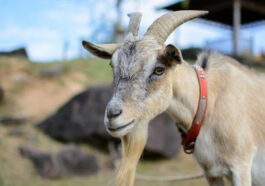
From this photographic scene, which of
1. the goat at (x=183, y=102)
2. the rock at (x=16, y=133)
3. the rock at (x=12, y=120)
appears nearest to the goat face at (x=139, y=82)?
the goat at (x=183, y=102)

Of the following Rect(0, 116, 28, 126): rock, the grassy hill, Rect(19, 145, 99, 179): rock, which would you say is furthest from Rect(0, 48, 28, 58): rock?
Rect(19, 145, 99, 179): rock

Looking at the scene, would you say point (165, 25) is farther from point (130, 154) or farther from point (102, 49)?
point (130, 154)

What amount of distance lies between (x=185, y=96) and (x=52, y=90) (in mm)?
9516

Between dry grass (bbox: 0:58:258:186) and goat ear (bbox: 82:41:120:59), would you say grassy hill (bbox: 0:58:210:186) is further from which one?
goat ear (bbox: 82:41:120:59)

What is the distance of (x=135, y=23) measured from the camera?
10.7 ft

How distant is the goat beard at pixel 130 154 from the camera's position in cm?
304

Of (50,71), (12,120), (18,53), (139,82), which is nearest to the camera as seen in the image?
(139,82)

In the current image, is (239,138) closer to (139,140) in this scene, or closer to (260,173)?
(260,173)

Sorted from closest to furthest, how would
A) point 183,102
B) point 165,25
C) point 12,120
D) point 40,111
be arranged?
point 165,25
point 183,102
point 12,120
point 40,111

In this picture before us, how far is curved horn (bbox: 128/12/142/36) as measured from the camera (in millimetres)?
3189

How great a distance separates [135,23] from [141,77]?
0.70m

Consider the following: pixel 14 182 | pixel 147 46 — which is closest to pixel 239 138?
pixel 147 46

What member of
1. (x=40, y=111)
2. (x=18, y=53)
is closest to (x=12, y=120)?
(x=40, y=111)

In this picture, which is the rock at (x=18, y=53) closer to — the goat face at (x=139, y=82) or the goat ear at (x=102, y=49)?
the goat ear at (x=102, y=49)
